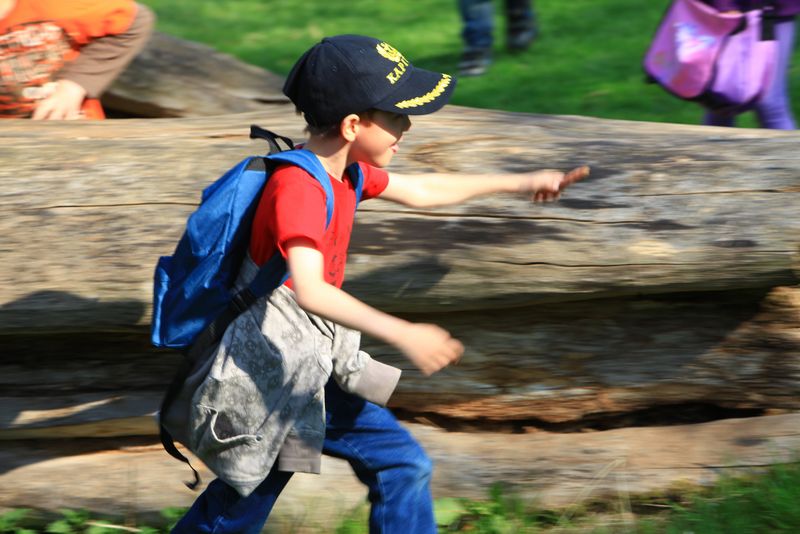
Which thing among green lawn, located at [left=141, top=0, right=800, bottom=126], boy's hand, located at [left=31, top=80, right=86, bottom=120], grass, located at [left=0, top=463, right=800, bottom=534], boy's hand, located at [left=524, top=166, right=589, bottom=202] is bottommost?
green lawn, located at [left=141, top=0, right=800, bottom=126]

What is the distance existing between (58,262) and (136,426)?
22.9 inches

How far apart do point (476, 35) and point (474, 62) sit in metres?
0.19

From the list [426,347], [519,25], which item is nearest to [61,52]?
[426,347]

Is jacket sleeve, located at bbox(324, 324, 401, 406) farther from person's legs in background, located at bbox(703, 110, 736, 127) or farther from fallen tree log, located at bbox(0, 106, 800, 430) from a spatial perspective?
person's legs in background, located at bbox(703, 110, 736, 127)

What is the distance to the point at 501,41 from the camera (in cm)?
849

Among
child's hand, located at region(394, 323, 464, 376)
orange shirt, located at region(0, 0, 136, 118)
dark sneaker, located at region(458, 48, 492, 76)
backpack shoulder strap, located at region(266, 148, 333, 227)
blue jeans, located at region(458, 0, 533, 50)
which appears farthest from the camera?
dark sneaker, located at region(458, 48, 492, 76)

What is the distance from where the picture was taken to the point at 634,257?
2.95m

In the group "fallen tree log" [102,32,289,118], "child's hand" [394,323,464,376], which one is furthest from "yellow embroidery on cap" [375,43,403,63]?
"fallen tree log" [102,32,289,118]

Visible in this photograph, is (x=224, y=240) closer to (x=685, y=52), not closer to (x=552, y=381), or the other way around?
(x=552, y=381)

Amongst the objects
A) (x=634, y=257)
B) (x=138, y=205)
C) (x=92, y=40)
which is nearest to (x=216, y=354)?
(x=138, y=205)

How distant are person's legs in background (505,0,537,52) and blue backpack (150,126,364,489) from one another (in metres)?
5.75

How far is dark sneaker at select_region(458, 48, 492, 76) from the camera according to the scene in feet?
24.8

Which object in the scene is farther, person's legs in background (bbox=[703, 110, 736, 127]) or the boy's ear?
person's legs in background (bbox=[703, 110, 736, 127])

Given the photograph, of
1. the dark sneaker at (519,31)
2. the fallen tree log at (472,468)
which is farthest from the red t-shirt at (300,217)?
the dark sneaker at (519,31)
